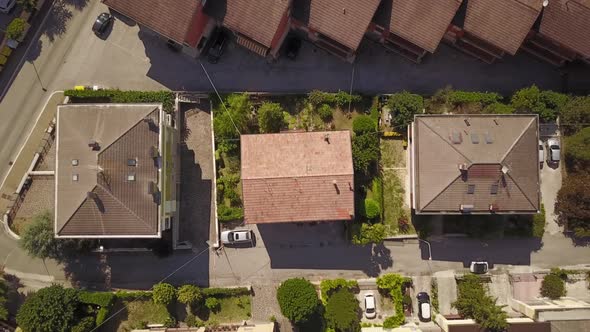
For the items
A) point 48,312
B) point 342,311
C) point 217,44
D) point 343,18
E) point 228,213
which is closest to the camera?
point 343,18

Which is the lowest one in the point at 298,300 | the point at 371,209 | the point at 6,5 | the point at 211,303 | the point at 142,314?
the point at 142,314

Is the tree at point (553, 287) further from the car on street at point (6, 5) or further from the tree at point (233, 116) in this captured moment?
the car on street at point (6, 5)

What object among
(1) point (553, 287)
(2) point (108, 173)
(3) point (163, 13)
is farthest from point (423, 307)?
(3) point (163, 13)

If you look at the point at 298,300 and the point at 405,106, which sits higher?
the point at 405,106

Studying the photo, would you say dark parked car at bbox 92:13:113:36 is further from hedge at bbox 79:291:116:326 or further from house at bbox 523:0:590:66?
house at bbox 523:0:590:66

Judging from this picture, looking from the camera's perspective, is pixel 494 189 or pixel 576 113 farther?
pixel 576 113

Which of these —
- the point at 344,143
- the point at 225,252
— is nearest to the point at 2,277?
the point at 225,252

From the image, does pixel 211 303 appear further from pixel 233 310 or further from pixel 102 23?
pixel 102 23

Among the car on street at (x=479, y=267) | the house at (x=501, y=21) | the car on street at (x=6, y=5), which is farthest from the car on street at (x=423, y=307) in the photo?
the car on street at (x=6, y=5)
